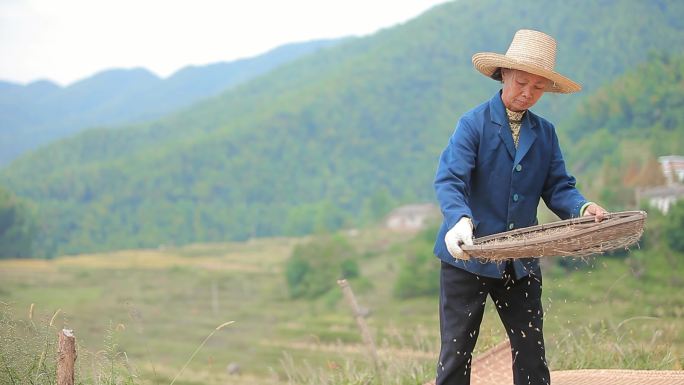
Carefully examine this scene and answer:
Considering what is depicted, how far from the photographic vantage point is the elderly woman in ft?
11.4

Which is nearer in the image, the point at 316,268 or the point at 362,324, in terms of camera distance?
the point at 362,324

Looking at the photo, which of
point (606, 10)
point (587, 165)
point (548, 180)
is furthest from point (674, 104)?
point (548, 180)

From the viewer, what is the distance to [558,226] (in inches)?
134

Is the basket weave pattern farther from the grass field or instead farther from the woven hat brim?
the grass field

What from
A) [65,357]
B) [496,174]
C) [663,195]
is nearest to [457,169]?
[496,174]

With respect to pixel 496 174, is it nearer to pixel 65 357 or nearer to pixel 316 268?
pixel 65 357

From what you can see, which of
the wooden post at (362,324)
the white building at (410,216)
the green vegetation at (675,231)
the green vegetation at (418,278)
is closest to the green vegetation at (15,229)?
the white building at (410,216)

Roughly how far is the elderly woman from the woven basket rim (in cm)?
13

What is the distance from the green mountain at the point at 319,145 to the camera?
93562mm

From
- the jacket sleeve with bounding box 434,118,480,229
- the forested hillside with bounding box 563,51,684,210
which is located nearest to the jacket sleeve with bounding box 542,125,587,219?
the jacket sleeve with bounding box 434,118,480,229

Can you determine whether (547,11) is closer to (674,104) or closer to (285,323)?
(674,104)

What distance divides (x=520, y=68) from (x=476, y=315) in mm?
987

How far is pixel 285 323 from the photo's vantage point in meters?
54.8

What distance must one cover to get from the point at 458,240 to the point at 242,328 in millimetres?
52362
